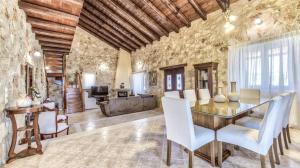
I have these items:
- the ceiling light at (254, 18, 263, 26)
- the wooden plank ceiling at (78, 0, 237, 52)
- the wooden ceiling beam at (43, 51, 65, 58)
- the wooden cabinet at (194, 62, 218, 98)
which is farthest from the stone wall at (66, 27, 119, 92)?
the ceiling light at (254, 18, 263, 26)

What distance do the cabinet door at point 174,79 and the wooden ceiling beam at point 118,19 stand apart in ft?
7.16

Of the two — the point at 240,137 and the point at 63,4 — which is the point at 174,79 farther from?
the point at 240,137

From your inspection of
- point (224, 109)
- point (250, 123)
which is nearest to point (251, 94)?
point (250, 123)

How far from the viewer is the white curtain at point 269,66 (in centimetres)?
352

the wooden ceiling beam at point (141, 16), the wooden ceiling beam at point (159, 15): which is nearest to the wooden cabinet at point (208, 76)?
the wooden ceiling beam at point (159, 15)

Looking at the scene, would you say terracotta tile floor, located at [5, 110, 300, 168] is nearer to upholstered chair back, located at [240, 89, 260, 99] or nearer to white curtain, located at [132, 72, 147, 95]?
upholstered chair back, located at [240, 89, 260, 99]

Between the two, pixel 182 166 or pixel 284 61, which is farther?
pixel 284 61

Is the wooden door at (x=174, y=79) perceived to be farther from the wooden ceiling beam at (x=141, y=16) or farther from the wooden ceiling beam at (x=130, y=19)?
the wooden ceiling beam at (x=130, y=19)

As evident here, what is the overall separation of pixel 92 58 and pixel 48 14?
5.15 metres

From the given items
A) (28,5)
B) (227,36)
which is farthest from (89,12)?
(227,36)

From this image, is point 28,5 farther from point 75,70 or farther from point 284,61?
point 284,61

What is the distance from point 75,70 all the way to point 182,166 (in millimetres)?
8129

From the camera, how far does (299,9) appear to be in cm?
345

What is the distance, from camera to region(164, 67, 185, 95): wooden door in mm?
6402
